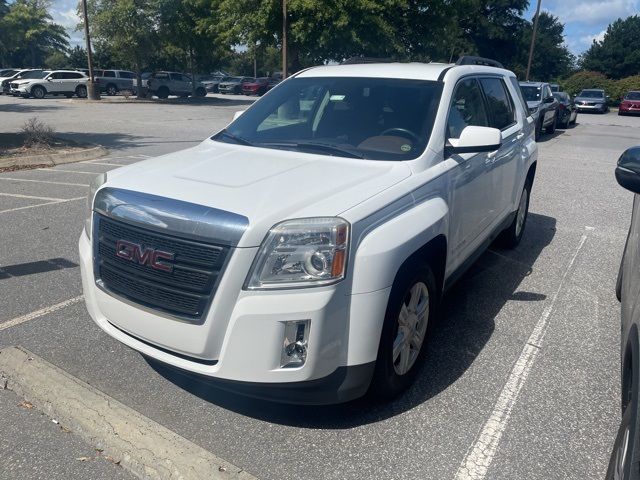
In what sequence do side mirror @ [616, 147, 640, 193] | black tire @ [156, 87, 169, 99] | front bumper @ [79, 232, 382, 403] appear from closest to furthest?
1. side mirror @ [616, 147, 640, 193]
2. front bumper @ [79, 232, 382, 403]
3. black tire @ [156, 87, 169, 99]

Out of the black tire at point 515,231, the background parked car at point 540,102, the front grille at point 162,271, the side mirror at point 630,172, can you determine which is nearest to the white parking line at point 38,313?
the front grille at point 162,271

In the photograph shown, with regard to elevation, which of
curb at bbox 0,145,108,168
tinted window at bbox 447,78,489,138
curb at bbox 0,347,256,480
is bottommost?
curb at bbox 0,145,108,168

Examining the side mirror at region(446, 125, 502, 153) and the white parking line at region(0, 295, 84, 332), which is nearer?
the side mirror at region(446, 125, 502, 153)

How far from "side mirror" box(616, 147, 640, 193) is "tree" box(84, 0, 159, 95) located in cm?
3657

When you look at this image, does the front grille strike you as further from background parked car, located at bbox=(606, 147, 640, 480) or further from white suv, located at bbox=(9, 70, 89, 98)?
white suv, located at bbox=(9, 70, 89, 98)

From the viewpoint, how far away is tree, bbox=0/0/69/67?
145ft

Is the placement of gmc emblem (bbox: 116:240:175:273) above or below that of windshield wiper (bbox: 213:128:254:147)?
below

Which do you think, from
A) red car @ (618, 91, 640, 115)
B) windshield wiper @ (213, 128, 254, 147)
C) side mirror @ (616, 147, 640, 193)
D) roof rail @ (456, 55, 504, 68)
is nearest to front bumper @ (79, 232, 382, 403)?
side mirror @ (616, 147, 640, 193)

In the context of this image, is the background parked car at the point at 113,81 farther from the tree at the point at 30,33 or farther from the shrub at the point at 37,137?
the shrub at the point at 37,137

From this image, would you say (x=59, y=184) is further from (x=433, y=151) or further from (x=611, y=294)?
(x=611, y=294)

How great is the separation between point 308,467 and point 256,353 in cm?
63

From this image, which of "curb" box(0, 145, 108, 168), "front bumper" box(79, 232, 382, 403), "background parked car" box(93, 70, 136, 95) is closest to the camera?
"front bumper" box(79, 232, 382, 403)

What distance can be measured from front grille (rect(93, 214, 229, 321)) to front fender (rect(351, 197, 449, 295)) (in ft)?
2.12

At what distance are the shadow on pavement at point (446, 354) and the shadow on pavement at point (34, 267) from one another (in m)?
2.20
